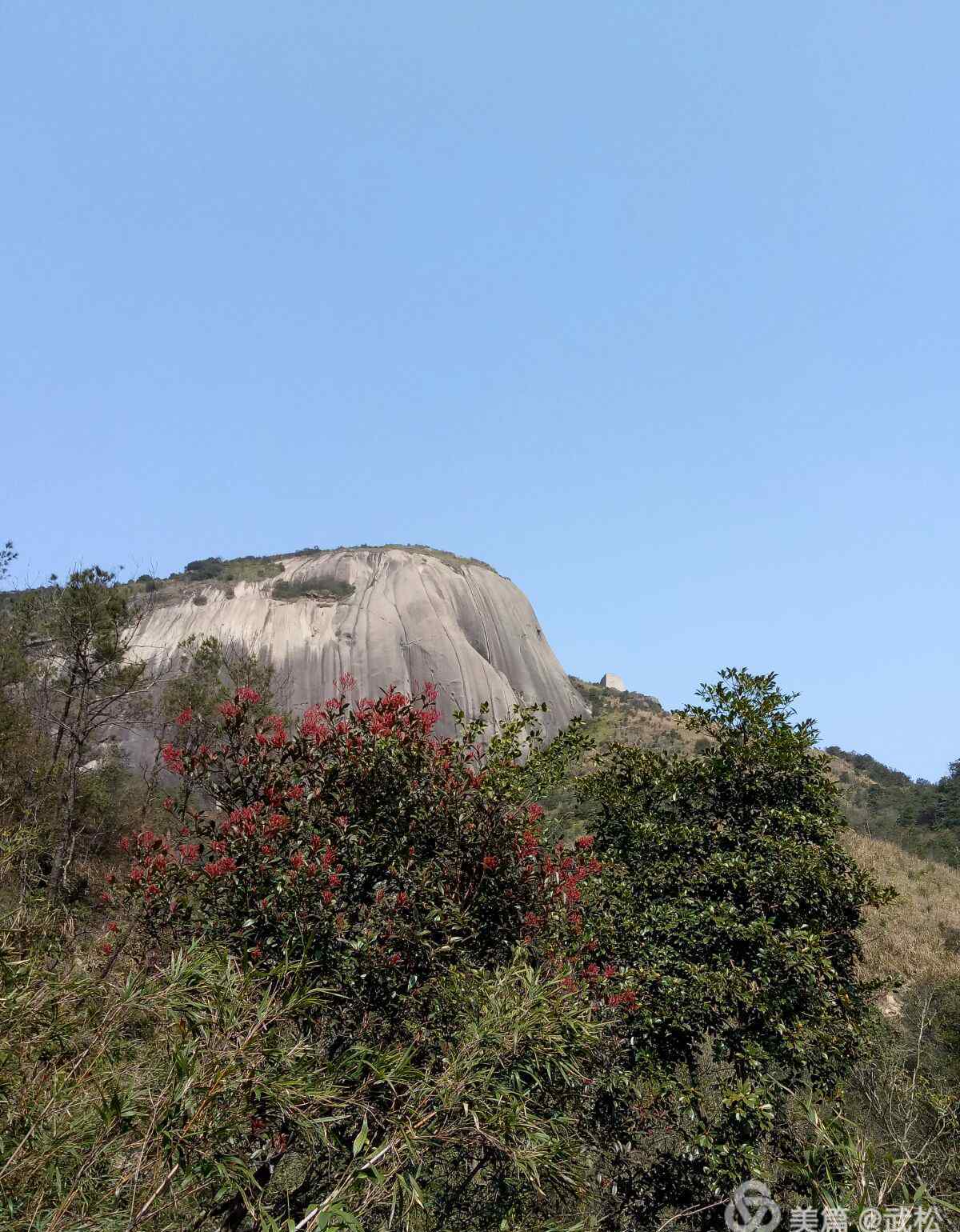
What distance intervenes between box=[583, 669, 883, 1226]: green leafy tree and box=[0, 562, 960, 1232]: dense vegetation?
0.04m

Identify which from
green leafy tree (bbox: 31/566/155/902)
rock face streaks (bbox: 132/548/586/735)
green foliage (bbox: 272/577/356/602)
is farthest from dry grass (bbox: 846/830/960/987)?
green foliage (bbox: 272/577/356/602)

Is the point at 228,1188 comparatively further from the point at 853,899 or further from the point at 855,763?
the point at 855,763

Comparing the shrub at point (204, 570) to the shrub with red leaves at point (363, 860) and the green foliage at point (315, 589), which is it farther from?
the shrub with red leaves at point (363, 860)

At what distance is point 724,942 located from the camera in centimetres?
957

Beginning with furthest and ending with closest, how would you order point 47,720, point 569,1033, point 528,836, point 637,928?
point 47,720, point 637,928, point 528,836, point 569,1033

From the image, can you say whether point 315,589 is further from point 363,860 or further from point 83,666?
point 363,860

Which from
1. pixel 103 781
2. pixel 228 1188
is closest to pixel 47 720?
pixel 103 781

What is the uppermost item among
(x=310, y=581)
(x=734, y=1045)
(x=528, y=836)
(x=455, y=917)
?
(x=310, y=581)

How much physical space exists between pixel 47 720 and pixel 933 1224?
29187 millimetres

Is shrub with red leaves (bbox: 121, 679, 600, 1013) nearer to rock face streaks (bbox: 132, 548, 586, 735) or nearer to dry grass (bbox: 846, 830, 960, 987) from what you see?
dry grass (bbox: 846, 830, 960, 987)

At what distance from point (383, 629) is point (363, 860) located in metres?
51.0

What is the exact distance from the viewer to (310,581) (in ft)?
209

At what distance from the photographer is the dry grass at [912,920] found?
23391mm

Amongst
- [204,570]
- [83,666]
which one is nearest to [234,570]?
[204,570]
